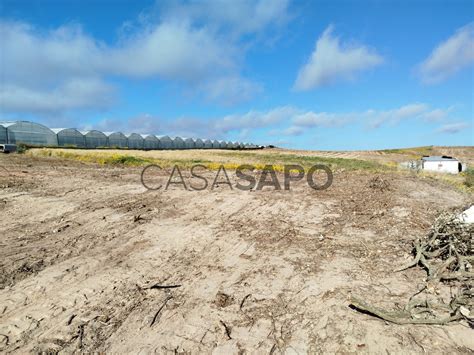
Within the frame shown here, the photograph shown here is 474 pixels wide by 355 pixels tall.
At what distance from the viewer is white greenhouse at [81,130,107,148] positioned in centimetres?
4259

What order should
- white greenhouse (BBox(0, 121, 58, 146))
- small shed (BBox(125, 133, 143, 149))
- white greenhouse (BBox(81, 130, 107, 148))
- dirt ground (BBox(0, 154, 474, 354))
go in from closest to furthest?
dirt ground (BBox(0, 154, 474, 354)) → white greenhouse (BBox(0, 121, 58, 146)) → white greenhouse (BBox(81, 130, 107, 148)) → small shed (BBox(125, 133, 143, 149))

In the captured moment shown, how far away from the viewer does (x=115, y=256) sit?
212 inches

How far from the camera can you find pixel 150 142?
177ft

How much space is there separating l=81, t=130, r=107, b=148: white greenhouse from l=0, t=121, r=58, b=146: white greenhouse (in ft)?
16.0

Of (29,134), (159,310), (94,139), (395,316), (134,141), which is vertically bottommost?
(159,310)

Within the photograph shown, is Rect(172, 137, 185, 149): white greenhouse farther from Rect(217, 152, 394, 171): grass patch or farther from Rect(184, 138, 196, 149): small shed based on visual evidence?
Rect(217, 152, 394, 171): grass patch

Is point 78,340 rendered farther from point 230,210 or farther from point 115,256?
point 230,210

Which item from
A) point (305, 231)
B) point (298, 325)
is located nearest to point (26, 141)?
point (305, 231)

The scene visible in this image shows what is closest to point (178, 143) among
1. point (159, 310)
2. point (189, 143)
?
point (189, 143)

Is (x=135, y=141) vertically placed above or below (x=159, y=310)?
above

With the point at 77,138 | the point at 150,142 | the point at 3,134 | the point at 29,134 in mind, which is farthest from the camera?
the point at 150,142

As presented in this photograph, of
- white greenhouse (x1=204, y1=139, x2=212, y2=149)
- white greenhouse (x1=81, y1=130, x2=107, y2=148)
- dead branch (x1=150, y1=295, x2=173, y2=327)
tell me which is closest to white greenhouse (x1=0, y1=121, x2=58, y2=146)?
white greenhouse (x1=81, y1=130, x2=107, y2=148)

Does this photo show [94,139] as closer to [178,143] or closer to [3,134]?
[3,134]

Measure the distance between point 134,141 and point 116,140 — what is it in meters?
4.09
